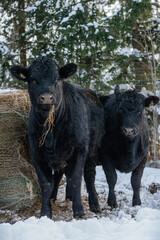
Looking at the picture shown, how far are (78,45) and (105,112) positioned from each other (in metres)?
5.29

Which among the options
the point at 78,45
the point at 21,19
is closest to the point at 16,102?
the point at 78,45

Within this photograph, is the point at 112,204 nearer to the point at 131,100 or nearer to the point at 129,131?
the point at 129,131

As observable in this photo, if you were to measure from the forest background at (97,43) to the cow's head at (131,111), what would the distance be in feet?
14.8

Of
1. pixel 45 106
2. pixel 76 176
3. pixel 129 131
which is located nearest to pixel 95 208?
pixel 76 176

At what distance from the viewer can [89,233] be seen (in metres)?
2.99

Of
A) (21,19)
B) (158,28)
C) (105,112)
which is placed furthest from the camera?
(21,19)

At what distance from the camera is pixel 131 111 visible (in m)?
5.42

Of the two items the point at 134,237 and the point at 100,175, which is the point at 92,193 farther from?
the point at 100,175

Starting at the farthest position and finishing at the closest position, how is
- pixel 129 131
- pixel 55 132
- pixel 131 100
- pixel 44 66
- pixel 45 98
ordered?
pixel 131 100, pixel 129 131, pixel 55 132, pixel 44 66, pixel 45 98

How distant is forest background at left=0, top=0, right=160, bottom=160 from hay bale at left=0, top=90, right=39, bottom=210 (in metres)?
5.48

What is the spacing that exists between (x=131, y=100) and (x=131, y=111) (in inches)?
8.3

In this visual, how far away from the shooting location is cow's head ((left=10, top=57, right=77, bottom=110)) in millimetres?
3918

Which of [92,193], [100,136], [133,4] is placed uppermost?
[133,4]

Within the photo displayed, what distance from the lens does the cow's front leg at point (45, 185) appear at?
14.5ft
